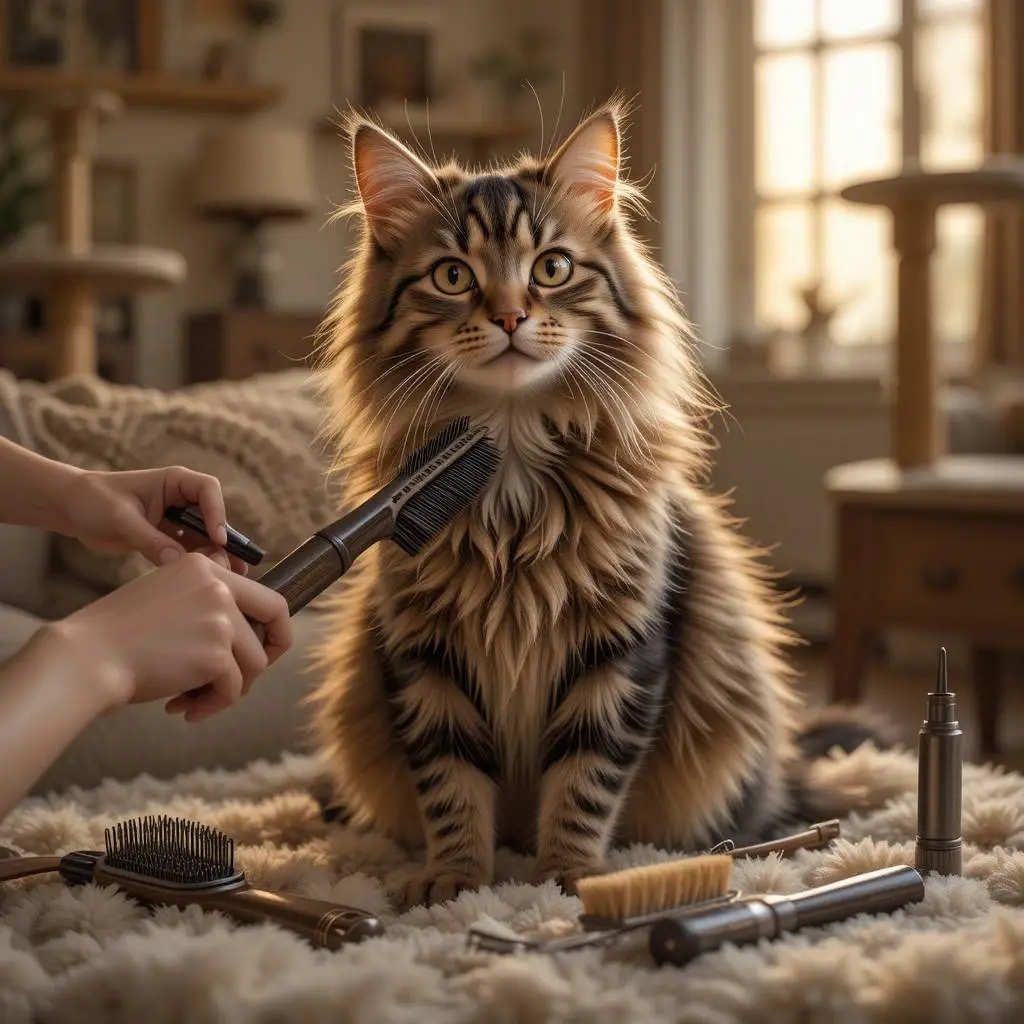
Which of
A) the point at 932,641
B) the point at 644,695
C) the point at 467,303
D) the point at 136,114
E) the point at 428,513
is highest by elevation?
the point at 136,114

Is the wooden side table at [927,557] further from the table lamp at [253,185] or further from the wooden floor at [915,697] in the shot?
the table lamp at [253,185]

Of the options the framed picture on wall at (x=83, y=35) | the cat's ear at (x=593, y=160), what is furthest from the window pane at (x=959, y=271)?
the cat's ear at (x=593, y=160)

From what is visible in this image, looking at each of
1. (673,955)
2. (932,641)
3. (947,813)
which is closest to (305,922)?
(673,955)

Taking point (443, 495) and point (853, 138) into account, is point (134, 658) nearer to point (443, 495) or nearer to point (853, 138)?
point (443, 495)

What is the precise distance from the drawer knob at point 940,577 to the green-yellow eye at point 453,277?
1.57 metres

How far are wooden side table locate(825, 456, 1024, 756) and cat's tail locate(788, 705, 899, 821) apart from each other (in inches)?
31.5

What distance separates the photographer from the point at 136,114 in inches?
215

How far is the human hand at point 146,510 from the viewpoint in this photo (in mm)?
1130

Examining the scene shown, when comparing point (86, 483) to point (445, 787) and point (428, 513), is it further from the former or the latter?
point (445, 787)

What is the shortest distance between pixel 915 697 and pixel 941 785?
105 inches

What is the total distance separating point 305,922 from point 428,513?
1.13 feet

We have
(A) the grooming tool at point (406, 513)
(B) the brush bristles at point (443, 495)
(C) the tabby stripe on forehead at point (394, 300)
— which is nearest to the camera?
(A) the grooming tool at point (406, 513)

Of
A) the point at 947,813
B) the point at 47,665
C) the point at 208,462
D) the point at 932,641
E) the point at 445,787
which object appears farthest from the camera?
the point at 932,641

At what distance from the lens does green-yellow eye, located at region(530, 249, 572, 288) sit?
1.24 m
